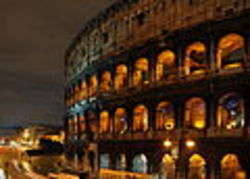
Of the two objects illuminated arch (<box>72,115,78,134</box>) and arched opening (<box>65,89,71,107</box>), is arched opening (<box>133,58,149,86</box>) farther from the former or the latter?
arched opening (<box>65,89,71,107</box>)

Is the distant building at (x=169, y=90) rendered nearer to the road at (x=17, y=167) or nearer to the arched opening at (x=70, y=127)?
the road at (x=17, y=167)

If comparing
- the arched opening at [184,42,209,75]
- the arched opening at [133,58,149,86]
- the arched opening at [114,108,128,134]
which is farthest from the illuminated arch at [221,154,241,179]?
the arched opening at [114,108,128,134]

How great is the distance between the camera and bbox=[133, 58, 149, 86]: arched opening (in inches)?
1101

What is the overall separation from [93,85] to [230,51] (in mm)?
12516

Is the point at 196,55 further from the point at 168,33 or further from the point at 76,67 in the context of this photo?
the point at 76,67

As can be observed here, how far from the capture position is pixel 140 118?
92.5 ft

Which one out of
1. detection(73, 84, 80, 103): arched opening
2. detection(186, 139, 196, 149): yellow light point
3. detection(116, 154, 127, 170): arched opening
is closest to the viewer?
detection(186, 139, 196, 149): yellow light point

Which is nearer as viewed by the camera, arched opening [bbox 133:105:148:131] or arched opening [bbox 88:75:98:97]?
arched opening [bbox 133:105:148:131]

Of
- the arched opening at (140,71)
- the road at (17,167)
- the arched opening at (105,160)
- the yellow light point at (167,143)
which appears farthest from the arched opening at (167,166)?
the road at (17,167)

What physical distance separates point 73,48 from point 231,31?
70.0 feet

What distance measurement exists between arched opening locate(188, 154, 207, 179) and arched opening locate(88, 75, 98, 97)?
1181 cm

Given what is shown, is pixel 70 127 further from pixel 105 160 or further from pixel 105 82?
pixel 105 160

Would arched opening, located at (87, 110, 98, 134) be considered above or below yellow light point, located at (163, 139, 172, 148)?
above

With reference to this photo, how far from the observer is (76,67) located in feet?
128
